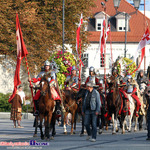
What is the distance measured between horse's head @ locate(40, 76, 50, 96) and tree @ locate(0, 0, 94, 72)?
18526 mm

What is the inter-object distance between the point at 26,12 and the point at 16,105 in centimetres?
1260

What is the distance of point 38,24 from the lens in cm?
3872

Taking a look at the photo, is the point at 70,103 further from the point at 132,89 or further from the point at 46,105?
the point at 46,105

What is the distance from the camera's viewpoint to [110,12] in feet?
235

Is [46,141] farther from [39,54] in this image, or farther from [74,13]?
[74,13]

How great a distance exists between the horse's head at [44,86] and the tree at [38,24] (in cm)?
1853

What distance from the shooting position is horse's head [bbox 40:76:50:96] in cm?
1712

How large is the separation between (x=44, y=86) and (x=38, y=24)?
71.7 feet

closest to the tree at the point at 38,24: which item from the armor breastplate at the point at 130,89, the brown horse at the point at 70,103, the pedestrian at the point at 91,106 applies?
the armor breastplate at the point at 130,89

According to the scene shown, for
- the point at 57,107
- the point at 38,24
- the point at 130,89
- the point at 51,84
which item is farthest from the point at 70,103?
the point at 38,24

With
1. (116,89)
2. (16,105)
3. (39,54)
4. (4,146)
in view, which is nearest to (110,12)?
(39,54)

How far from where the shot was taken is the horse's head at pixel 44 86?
56.2 feet

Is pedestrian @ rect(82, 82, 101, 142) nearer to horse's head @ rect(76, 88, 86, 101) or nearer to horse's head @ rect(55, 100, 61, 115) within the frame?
horse's head @ rect(55, 100, 61, 115)

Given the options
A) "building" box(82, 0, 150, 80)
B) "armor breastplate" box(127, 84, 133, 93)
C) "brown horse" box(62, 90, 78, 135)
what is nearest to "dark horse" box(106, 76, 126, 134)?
"brown horse" box(62, 90, 78, 135)
